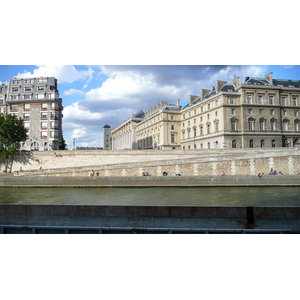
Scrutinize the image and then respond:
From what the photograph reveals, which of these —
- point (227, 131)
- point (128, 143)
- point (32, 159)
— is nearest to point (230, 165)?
point (227, 131)

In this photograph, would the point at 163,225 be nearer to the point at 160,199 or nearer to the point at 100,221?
the point at 100,221

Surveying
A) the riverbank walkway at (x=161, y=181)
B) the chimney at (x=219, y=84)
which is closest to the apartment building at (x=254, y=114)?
the chimney at (x=219, y=84)

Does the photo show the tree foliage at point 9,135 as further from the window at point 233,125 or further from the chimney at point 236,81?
the chimney at point 236,81

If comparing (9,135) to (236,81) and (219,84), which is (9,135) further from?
(236,81)

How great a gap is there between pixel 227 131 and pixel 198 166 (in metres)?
14.7

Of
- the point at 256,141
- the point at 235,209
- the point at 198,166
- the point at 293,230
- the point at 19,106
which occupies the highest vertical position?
the point at 19,106

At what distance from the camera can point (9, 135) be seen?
38.6 m

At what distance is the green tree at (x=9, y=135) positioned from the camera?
37878mm

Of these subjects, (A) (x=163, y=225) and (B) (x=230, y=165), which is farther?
(B) (x=230, y=165)

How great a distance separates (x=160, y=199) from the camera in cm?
2073

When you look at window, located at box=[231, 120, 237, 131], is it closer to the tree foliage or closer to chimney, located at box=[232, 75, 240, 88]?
chimney, located at box=[232, 75, 240, 88]

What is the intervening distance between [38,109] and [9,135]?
1127 centimetres

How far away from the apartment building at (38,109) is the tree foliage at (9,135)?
735 centimetres

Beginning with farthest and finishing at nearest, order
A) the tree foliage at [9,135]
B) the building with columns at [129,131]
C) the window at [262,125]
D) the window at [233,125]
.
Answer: the building with columns at [129,131] → the window at [262,125] → the window at [233,125] → the tree foliage at [9,135]
